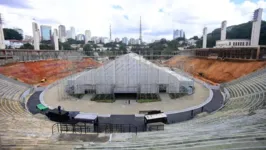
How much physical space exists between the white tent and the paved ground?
5.18 ft

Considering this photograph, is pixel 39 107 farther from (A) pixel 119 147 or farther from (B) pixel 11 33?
(B) pixel 11 33

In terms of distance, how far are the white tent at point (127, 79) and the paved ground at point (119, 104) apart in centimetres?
158

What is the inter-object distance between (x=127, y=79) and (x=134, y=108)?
15.0 ft

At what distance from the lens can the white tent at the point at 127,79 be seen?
1873 centimetres

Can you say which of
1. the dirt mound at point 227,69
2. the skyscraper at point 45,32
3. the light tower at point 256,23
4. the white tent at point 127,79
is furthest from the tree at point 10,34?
the light tower at point 256,23

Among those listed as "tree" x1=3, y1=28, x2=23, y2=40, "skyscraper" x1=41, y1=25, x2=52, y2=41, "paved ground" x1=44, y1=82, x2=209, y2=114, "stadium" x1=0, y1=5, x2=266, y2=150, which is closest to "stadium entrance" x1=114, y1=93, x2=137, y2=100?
"stadium" x1=0, y1=5, x2=266, y2=150

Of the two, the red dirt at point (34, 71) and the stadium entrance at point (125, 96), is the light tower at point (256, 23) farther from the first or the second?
the red dirt at point (34, 71)

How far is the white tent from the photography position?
1873cm

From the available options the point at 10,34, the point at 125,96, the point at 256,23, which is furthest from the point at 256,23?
the point at 10,34

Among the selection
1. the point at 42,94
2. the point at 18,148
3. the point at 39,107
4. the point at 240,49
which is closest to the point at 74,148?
the point at 18,148

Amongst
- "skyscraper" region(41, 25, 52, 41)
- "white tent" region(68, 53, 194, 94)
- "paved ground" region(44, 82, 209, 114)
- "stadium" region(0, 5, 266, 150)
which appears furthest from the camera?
"skyscraper" region(41, 25, 52, 41)

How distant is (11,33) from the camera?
76188 millimetres

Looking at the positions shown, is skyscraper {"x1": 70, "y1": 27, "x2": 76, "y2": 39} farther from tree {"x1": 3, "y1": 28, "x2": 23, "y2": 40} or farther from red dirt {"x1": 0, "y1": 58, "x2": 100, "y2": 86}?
red dirt {"x1": 0, "y1": 58, "x2": 100, "y2": 86}

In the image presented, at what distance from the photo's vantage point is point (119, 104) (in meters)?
16.4
